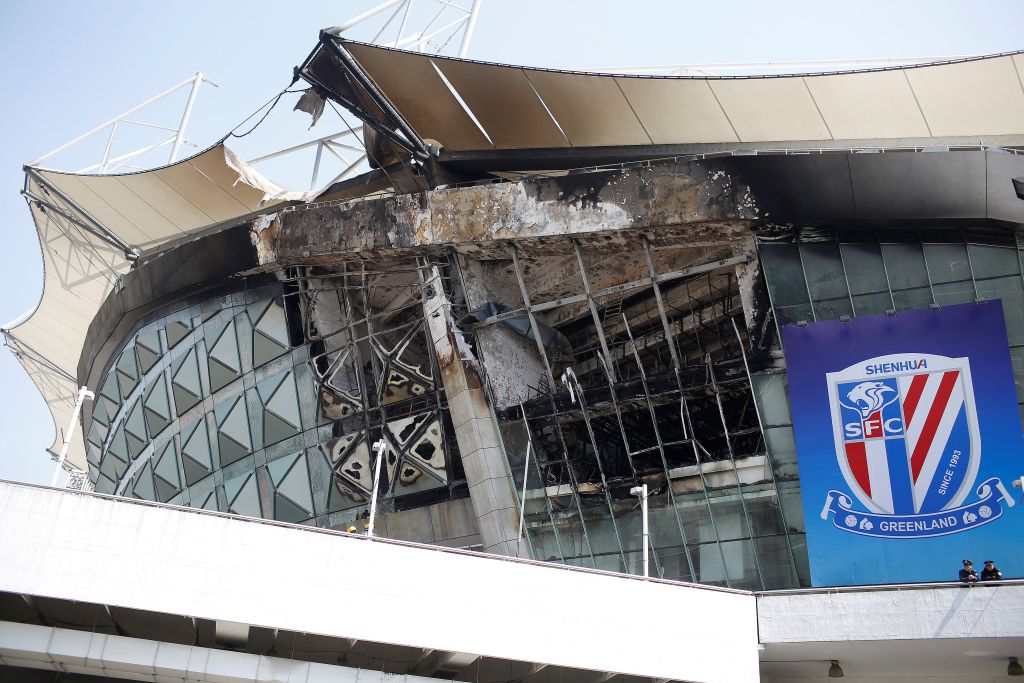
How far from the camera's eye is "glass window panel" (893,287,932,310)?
23.6 metres

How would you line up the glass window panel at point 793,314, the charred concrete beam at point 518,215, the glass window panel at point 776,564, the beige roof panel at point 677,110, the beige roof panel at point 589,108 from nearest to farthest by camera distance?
the glass window panel at point 776,564 < the glass window panel at point 793,314 < the charred concrete beam at point 518,215 < the beige roof panel at point 677,110 < the beige roof panel at point 589,108

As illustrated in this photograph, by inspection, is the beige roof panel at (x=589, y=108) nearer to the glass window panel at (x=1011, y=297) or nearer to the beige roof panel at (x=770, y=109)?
the beige roof panel at (x=770, y=109)

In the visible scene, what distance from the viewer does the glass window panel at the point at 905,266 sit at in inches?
936

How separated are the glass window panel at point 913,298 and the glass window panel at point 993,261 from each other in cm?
104

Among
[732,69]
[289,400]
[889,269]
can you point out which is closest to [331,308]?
[289,400]

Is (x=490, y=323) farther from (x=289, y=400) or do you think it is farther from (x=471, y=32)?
(x=471, y=32)

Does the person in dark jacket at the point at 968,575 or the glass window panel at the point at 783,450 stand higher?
the glass window panel at the point at 783,450

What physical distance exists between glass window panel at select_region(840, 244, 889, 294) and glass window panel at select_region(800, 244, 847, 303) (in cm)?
18

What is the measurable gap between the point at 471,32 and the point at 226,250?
8.89 meters

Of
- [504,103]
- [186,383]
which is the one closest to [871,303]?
[504,103]

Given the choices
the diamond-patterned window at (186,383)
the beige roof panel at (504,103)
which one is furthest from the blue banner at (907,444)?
the diamond-patterned window at (186,383)

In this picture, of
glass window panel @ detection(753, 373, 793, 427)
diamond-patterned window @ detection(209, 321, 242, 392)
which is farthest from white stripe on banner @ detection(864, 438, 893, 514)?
diamond-patterned window @ detection(209, 321, 242, 392)

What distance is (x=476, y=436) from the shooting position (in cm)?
2616

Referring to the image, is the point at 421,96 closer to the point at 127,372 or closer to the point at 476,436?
the point at 476,436
